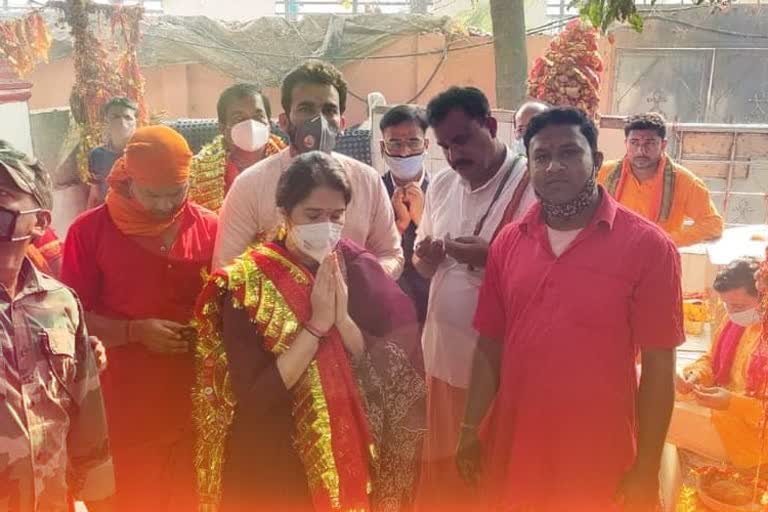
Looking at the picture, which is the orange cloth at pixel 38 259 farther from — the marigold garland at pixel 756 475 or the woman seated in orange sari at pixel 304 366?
the marigold garland at pixel 756 475

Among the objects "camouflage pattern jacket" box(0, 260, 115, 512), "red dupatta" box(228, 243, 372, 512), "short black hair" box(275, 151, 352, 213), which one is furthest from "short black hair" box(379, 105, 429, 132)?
"camouflage pattern jacket" box(0, 260, 115, 512)

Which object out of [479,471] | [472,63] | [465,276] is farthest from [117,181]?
[472,63]

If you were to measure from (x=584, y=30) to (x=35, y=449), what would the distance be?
4.42 meters

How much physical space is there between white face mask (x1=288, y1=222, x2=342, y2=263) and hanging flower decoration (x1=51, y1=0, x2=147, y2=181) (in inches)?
142

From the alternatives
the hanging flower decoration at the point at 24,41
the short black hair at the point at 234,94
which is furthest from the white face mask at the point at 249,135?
the hanging flower decoration at the point at 24,41

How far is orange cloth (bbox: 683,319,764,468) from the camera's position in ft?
9.04

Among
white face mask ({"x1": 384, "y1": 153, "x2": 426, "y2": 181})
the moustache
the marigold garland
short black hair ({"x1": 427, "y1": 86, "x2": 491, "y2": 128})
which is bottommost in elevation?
the marigold garland

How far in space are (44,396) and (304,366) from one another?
27.9 inches

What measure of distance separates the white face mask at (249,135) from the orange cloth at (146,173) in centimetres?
69

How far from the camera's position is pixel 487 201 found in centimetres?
252

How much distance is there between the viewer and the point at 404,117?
3037mm

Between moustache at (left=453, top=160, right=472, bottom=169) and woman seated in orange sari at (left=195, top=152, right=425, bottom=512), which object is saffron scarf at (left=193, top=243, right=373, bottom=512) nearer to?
woman seated in orange sari at (left=195, top=152, right=425, bottom=512)

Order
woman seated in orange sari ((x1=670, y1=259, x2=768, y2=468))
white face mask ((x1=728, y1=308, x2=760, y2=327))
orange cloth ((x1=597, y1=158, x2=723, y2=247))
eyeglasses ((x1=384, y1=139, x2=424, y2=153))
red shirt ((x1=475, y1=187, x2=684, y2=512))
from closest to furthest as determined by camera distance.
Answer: red shirt ((x1=475, y1=187, x2=684, y2=512)) < woman seated in orange sari ((x1=670, y1=259, x2=768, y2=468)) < white face mask ((x1=728, y1=308, x2=760, y2=327)) < eyeglasses ((x1=384, y1=139, x2=424, y2=153)) < orange cloth ((x1=597, y1=158, x2=723, y2=247))

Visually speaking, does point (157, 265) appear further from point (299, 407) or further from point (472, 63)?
point (472, 63)
